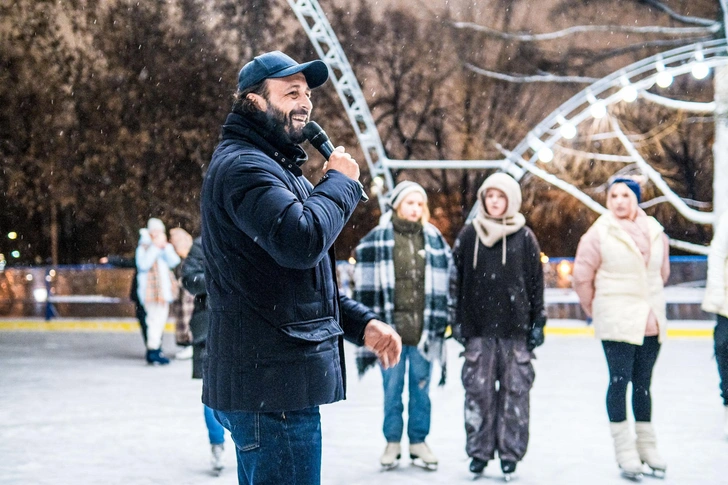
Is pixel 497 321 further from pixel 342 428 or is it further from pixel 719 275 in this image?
pixel 342 428

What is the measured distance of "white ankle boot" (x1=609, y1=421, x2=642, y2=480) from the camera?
5.64 meters

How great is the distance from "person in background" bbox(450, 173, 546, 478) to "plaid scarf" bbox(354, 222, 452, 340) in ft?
0.93

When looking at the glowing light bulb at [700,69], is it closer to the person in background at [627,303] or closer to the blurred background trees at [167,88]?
the person in background at [627,303]

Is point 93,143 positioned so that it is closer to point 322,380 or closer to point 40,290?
point 40,290

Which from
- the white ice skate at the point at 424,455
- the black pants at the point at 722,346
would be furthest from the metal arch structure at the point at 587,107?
the white ice skate at the point at 424,455

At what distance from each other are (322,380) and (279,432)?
190mm

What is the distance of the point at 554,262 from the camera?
17.8 metres

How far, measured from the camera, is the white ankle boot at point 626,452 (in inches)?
222

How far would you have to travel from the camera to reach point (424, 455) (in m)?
6.04

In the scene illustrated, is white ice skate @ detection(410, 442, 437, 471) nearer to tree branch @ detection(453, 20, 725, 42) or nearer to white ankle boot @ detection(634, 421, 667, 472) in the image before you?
white ankle boot @ detection(634, 421, 667, 472)

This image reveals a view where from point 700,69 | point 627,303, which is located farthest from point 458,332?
point 700,69

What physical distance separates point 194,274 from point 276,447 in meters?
3.96

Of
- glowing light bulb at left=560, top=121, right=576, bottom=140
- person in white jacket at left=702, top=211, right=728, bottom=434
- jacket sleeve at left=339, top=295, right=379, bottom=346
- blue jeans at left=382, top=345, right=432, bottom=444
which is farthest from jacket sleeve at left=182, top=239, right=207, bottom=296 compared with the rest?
glowing light bulb at left=560, top=121, right=576, bottom=140

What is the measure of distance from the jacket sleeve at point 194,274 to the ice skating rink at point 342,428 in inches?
45.3
